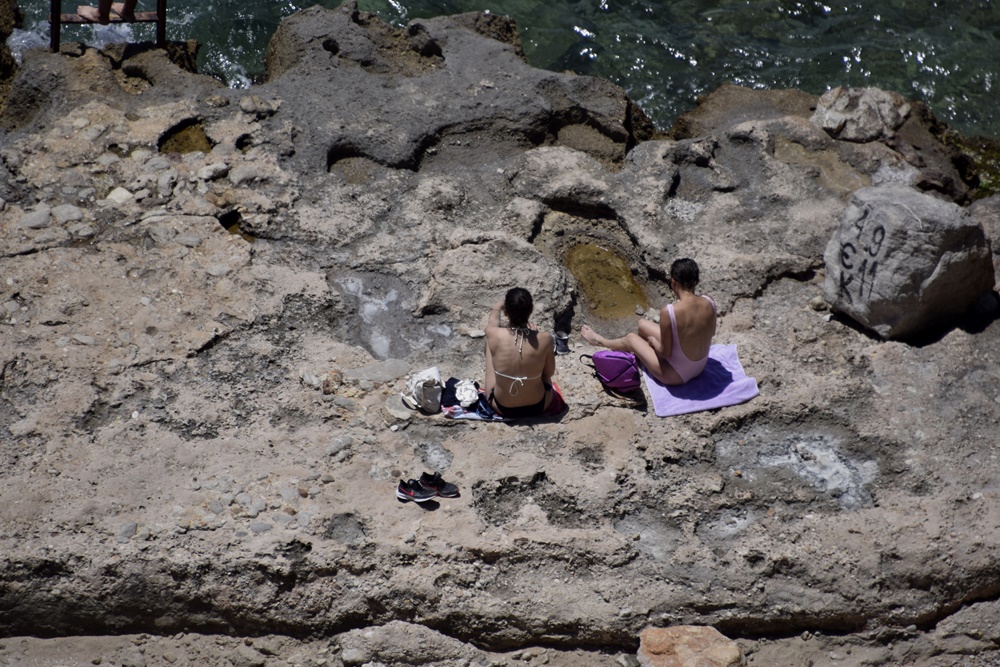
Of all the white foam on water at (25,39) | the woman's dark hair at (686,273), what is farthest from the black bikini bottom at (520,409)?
the white foam on water at (25,39)

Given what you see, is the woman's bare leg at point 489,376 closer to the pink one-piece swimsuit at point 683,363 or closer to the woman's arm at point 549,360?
the woman's arm at point 549,360

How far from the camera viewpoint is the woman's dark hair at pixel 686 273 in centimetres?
469

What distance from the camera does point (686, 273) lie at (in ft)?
15.4

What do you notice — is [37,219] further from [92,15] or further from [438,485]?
[438,485]

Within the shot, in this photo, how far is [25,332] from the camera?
4.69 metres

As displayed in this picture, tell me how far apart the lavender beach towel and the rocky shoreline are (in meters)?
0.08

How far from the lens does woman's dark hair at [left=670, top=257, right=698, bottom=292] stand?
15.4 ft

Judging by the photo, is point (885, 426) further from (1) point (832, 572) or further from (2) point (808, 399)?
(1) point (832, 572)

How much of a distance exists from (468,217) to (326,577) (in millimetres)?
2465

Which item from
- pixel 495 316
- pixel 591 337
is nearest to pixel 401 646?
pixel 495 316

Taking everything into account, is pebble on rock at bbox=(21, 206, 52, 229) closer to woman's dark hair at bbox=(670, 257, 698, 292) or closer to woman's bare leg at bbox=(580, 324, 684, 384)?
woman's bare leg at bbox=(580, 324, 684, 384)

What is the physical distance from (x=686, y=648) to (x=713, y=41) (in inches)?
269

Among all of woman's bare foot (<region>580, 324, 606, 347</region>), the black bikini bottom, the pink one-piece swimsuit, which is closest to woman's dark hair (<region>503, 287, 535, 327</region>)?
the black bikini bottom

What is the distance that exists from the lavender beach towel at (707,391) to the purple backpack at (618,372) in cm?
14
